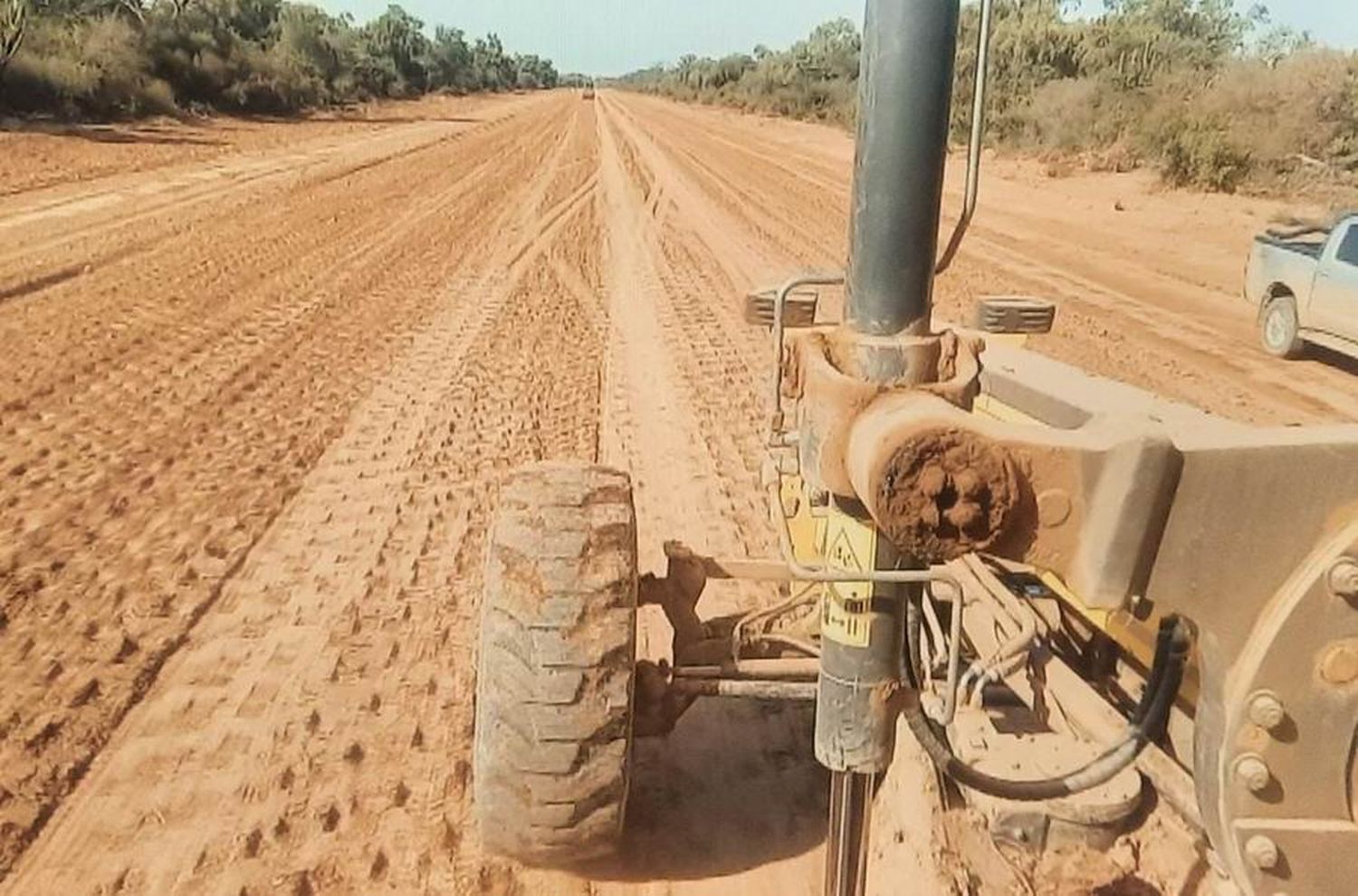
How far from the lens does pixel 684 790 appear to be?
4.14m

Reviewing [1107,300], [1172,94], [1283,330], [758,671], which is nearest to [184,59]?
[1172,94]

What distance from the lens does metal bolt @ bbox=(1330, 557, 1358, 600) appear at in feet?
5.38

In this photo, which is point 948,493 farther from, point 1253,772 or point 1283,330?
point 1283,330

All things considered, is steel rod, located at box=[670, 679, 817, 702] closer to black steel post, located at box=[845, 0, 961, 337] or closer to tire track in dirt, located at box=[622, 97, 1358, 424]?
black steel post, located at box=[845, 0, 961, 337]

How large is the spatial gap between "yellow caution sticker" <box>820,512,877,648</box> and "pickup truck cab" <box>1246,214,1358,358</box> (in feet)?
33.9

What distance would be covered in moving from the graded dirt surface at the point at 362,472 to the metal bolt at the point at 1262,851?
1963 mm

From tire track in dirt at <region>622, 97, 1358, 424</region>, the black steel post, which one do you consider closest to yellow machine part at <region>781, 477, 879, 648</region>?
the black steel post

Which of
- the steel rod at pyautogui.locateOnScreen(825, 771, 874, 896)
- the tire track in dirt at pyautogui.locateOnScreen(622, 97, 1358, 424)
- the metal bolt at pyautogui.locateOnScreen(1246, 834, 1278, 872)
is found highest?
the metal bolt at pyautogui.locateOnScreen(1246, 834, 1278, 872)

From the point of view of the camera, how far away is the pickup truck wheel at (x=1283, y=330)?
11.6 metres

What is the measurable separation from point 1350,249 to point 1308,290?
486mm

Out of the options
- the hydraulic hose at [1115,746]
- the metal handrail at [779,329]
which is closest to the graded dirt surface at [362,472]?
the hydraulic hose at [1115,746]

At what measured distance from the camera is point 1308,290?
1155 cm

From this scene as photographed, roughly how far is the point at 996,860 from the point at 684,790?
1.03m

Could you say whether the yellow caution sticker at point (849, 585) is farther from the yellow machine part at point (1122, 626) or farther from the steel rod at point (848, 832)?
the yellow machine part at point (1122, 626)
